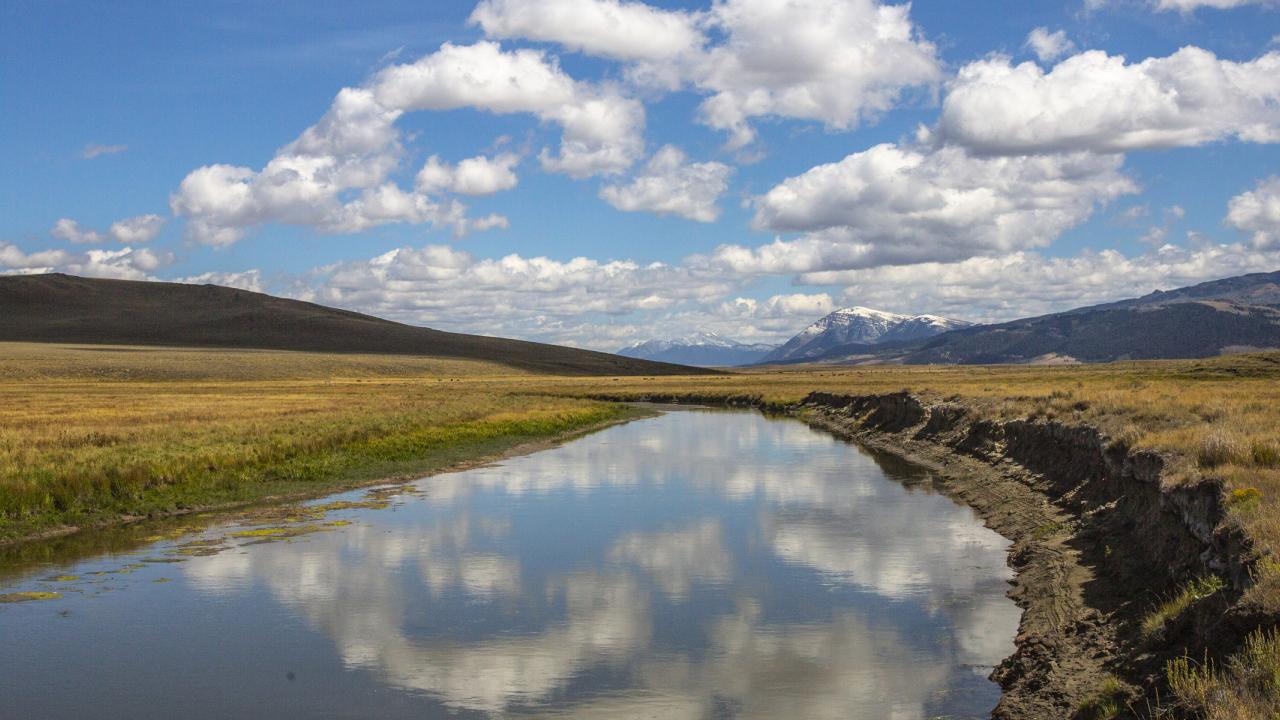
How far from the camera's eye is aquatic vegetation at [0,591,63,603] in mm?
19578

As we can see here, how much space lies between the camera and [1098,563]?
813 inches

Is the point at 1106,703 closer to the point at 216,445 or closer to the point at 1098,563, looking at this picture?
the point at 1098,563

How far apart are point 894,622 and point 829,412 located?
210 feet

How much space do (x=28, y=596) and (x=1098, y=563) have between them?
2154 centimetres

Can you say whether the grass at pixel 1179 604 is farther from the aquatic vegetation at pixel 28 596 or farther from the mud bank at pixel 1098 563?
the aquatic vegetation at pixel 28 596

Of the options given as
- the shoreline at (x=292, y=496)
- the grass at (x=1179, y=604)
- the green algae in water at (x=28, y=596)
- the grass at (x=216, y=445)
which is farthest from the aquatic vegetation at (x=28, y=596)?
the grass at (x=1179, y=604)

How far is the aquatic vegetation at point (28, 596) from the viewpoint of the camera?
19.6 meters

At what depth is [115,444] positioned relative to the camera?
3853 centimetres

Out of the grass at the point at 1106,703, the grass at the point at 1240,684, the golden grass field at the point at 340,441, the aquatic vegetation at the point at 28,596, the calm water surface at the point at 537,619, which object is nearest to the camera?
the grass at the point at 1240,684

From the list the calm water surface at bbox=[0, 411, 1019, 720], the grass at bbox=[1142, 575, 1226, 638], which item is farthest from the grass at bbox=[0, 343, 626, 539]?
the grass at bbox=[1142, 575, 1226, 638]

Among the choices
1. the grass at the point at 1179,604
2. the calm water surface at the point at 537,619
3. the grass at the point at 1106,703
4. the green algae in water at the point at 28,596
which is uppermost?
the grass at the point at 1179,604

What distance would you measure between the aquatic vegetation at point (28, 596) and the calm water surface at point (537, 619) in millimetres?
302

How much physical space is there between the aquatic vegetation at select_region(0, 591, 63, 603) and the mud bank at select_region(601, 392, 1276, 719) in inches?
694

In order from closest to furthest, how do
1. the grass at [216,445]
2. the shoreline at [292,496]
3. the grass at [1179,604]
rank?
the grass at [1179,604] → the shoreline at [292,496] → the grass at [216,445]
